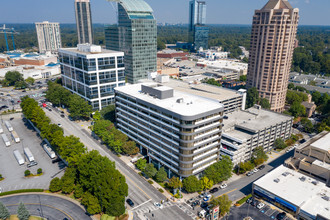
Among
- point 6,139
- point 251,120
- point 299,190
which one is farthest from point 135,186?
point 6,139

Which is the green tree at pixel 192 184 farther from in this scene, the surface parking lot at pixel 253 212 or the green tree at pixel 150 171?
the surface parking lot at pixel 253 212

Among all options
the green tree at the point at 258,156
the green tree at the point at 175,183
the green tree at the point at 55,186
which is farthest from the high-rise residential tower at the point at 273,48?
the green tree at the point at 55,186

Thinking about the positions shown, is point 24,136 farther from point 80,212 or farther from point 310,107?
point 310,107

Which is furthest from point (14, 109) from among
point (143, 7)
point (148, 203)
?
point (148, 203)

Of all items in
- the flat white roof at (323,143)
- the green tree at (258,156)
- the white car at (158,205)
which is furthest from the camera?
the green tree at (258,156)

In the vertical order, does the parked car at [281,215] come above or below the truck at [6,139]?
below

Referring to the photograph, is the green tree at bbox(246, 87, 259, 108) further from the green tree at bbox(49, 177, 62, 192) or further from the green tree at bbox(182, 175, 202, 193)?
the green tree at bbox(49, 177, 62, 192)

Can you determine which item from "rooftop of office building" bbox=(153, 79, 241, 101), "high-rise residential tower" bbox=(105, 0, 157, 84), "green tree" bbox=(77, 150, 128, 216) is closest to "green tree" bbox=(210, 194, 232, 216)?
"green tree" bbox=(77, 150, 128, 216)
